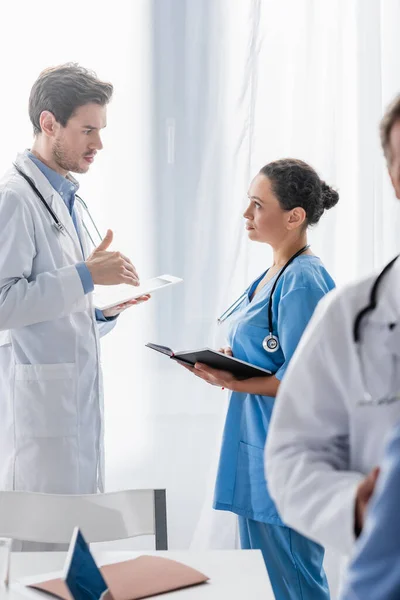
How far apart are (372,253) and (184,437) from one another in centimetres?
97

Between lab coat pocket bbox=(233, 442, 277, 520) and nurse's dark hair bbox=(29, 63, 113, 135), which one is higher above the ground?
nurse's dark hair bbox=(29, 63, 113, 135)

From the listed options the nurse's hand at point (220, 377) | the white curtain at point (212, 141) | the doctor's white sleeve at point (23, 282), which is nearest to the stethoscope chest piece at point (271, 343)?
the nurse's hand at point (220, 377)

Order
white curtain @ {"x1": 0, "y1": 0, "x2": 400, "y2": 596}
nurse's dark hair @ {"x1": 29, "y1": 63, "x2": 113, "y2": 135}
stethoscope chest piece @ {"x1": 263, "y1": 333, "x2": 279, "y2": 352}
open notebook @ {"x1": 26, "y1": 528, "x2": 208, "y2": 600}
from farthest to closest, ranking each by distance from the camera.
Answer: white curtain @ {"x1": 0, "y1": 0, "x2": 400, "y2": 596}, nurse's dark hair @ {"x1": 29, "y1": 63, "x2": 113, "y2": 135}, stethoscope chest piece @ {"x1": 263, "y1": 333, "x2": 279, "y2": 352}, open notebook @ {"x1": 26, "y1": 528, "x2": 208, "y2": 600}

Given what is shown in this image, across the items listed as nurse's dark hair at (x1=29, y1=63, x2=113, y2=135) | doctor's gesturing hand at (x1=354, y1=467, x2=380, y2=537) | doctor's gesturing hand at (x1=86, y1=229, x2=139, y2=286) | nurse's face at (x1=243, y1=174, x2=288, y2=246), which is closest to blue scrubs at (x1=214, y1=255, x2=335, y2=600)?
nurse's face at (x1=243, y1=174, x2=288, y2=246)

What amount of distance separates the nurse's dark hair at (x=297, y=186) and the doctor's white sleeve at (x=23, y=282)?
0.65m

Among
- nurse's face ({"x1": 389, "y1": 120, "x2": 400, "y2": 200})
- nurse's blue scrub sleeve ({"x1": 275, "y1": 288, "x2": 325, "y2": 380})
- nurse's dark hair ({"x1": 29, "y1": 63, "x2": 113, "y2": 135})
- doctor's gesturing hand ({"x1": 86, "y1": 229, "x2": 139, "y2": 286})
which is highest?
nurse's dark hair ({"x1": 29, "y1": 63, "x2": 113, "y2": 135})

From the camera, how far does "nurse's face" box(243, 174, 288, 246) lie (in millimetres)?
2250

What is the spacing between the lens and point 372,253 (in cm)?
283

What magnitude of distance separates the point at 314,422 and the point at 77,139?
1462 millimetres

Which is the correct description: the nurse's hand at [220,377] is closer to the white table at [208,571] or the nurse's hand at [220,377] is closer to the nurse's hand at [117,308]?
the nurse's hand at [117,308]

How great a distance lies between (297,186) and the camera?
2250 mm

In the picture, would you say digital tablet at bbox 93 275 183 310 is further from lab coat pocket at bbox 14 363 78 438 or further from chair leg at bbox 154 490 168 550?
chair leg at bbox 154 490 168 550

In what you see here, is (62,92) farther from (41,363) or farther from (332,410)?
(332,410)

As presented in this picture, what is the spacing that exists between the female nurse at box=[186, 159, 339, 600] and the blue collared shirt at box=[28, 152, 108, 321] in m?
0.38
